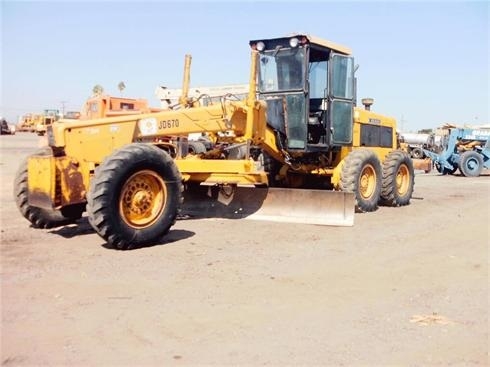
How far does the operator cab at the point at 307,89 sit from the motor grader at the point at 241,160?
0.02 m

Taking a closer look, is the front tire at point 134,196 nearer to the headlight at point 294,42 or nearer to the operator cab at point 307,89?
the operator cab at point 307,89

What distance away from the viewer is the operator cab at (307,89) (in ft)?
30.6

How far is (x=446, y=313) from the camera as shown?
445 centimetres

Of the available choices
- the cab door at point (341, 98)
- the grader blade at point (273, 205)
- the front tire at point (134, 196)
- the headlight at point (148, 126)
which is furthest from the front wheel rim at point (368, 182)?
the front tire at point (134, 196)

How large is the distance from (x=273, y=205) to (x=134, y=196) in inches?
109

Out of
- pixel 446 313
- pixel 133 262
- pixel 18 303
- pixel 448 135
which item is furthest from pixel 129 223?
pixel 448 135

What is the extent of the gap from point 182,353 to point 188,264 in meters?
2.27

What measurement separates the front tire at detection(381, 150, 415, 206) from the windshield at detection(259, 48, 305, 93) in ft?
9.28

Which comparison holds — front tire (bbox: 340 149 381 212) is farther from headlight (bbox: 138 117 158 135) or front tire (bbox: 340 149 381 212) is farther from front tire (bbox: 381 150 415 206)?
headlight (bbox: 138 117 158 135)

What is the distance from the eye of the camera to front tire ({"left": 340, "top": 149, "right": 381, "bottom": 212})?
9336mm

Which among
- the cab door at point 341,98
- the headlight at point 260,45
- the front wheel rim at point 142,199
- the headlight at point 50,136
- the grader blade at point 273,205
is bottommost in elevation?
the grader blade at point 273,205

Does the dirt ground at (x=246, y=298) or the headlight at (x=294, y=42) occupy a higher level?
the headlight at (x=294, y=42)

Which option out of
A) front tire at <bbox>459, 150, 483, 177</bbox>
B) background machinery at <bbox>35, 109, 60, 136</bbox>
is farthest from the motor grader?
front tire at <bbox>459, 150, 483, 177</bbox>

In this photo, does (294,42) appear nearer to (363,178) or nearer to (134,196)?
(363,178)
